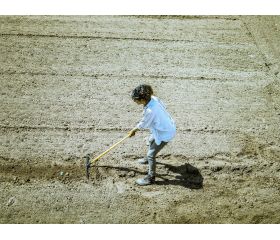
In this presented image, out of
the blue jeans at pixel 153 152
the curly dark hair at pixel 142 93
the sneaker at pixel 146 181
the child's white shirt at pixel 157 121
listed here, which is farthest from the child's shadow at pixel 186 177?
→ the curly dark hair at pixel 142 93

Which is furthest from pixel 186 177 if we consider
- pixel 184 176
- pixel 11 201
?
pixel 11 201

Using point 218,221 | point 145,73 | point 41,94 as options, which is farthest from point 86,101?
point 218,221

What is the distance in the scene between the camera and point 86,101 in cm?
687

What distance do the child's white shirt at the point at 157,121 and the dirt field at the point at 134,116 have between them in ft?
3.42

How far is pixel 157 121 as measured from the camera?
187 inches

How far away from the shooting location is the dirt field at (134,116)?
5289mm

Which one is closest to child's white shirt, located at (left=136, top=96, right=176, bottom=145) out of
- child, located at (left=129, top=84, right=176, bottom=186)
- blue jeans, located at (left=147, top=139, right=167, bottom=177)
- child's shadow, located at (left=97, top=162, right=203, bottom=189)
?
child, located at (left=129, top=84, right=176, bottom=186)

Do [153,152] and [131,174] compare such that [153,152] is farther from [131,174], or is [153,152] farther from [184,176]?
[184,176]

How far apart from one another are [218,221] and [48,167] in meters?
2.83

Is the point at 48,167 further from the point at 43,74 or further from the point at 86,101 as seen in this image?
the point at 43,74

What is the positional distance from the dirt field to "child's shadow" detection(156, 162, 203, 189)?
0.06 ft

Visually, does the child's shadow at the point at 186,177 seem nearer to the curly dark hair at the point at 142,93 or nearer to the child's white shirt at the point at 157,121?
the child's white shirt at the point at 157,121

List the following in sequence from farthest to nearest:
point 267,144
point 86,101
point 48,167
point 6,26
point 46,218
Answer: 1. point 6,26
2. point 86,101
3. point 267,144
4. point 48,167
5. point 46,218

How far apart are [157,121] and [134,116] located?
6.30 ft
